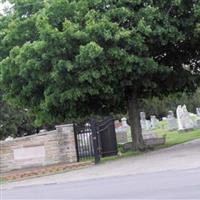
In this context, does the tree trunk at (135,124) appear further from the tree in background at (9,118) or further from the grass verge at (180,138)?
the tree in background at (9,118)

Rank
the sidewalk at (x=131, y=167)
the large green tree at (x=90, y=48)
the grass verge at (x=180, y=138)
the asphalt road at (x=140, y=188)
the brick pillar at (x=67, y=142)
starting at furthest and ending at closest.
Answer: the grass verge at (x=180, y=138) < the brick pillar at (x=67, y=142) < the large green tree at (x=90, y=48) < the sidewalk at (x=131, y=167) < the asphalt road at (x=140, y=188)

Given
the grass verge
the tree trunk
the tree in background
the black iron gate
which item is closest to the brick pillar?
the black iron gate

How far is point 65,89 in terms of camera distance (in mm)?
22219

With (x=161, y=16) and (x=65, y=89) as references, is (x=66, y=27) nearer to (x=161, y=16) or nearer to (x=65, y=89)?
(x=65, y=89)

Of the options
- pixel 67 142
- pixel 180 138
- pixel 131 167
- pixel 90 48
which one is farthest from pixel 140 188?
pixel 180 138

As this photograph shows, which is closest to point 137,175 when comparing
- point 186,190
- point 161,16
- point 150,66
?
point 186,190

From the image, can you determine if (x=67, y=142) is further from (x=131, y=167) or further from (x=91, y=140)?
(x=131, y=167)

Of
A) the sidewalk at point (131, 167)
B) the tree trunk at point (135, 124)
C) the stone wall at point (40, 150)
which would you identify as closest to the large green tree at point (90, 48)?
the tree trunk at point (135, 124)

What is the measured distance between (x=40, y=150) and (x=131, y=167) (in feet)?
23.8

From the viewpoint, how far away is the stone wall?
981 inches

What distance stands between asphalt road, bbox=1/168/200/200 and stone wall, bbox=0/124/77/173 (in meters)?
8.25

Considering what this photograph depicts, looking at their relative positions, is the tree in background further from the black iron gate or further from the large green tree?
the large green tree

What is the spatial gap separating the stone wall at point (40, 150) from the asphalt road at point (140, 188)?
8.25 meters

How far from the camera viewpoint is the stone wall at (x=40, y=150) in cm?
2491
